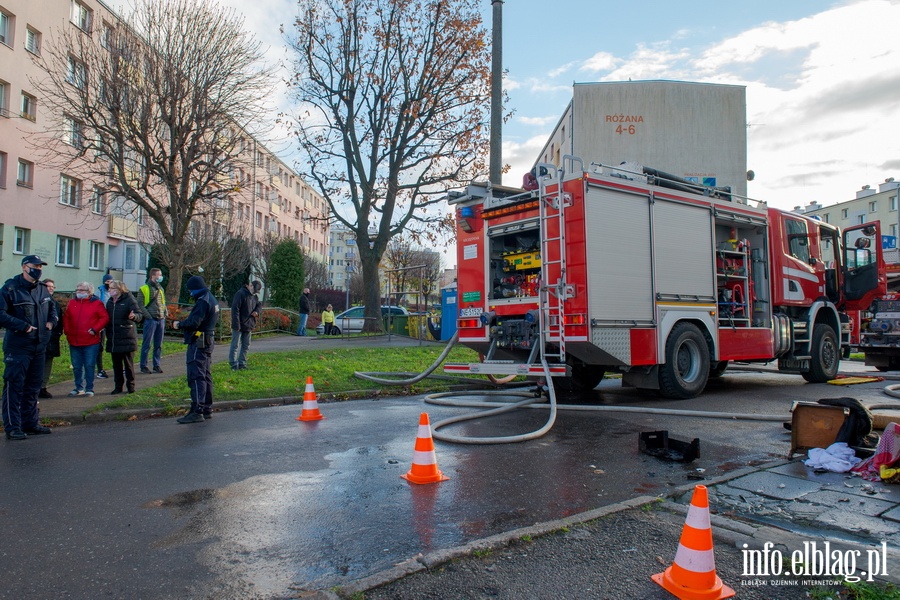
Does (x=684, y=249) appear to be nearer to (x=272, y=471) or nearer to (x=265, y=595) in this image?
A: (x=272, y=471)

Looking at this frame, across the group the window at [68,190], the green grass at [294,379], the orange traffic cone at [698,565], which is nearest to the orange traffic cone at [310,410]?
the green grass at [294,379]

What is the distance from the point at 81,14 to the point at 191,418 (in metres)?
32.2

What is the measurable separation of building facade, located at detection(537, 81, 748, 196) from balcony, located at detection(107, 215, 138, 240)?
2726cm

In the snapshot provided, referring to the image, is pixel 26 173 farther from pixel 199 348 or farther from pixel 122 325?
pixel 199 348

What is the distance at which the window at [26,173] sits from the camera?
27781 millimetres

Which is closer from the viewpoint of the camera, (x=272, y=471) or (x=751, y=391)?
(x=272, y=471)

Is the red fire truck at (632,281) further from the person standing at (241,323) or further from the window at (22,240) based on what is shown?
the window at (22,240)

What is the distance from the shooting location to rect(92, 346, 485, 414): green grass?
872 cm

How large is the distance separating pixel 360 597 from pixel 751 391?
943 cm

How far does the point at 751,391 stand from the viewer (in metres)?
10.4

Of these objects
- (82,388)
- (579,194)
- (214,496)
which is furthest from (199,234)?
(214,496)

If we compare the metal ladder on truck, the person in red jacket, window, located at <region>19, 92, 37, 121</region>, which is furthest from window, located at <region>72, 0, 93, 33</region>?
the metal ladder on truck

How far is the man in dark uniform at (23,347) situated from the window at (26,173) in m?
26.0

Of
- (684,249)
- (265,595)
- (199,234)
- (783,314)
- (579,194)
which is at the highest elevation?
(199,234)
